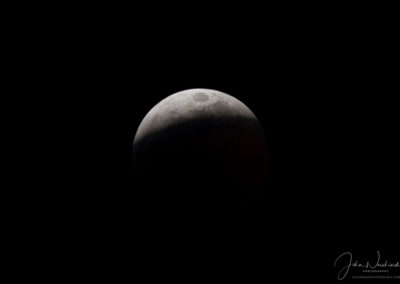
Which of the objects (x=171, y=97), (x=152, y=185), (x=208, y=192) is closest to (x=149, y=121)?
(x=171, y=97)

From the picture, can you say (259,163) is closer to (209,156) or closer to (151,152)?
(209,156)

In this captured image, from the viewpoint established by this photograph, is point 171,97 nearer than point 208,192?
No

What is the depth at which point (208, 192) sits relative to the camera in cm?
602

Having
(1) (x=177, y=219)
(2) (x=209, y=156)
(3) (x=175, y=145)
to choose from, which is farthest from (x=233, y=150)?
(1) (x=177, y=219)

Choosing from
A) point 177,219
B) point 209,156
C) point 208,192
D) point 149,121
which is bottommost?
point 177,219

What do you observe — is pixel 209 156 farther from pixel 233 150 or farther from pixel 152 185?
pixel 152 185

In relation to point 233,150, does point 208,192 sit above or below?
below

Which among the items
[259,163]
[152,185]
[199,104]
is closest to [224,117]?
[199,104]

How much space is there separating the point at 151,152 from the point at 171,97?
96 cm

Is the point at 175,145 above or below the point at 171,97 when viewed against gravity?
below

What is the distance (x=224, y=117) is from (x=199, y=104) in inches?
15.6

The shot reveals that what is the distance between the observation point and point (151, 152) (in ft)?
20.6

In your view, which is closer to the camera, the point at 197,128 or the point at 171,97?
the point at 197,128

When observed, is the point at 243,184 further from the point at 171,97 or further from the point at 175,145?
the point at 171,97
